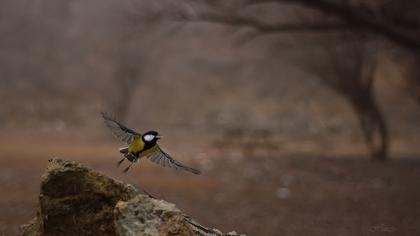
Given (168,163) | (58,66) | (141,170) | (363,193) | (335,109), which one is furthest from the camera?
(58,66)

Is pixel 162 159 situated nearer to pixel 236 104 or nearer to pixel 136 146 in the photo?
pixel 136 146

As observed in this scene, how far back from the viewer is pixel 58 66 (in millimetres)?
47250

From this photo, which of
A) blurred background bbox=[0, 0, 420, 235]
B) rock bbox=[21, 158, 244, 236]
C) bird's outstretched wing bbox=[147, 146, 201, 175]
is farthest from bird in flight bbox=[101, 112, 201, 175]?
blurred background bbox=[0, 0, 420, 235]

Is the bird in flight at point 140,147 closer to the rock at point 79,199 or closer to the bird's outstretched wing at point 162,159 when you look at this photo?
the bird's outstretched wing at point 162,159

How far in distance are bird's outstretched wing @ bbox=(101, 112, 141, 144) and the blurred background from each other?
200cm

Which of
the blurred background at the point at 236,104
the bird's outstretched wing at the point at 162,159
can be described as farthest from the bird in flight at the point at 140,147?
the blurred background at the point at 236,104

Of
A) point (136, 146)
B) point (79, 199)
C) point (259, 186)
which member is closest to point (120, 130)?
point (136, 146)

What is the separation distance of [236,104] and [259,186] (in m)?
28.5

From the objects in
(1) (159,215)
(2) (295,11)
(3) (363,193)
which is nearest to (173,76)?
(2) (295,11)

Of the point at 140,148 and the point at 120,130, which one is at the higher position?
the point at 120,130

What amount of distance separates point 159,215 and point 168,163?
0.41 m

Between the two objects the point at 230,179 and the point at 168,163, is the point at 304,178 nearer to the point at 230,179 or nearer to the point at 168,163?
the point at 230,179

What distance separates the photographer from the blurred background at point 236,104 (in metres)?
12.5

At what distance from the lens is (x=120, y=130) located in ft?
11.6
